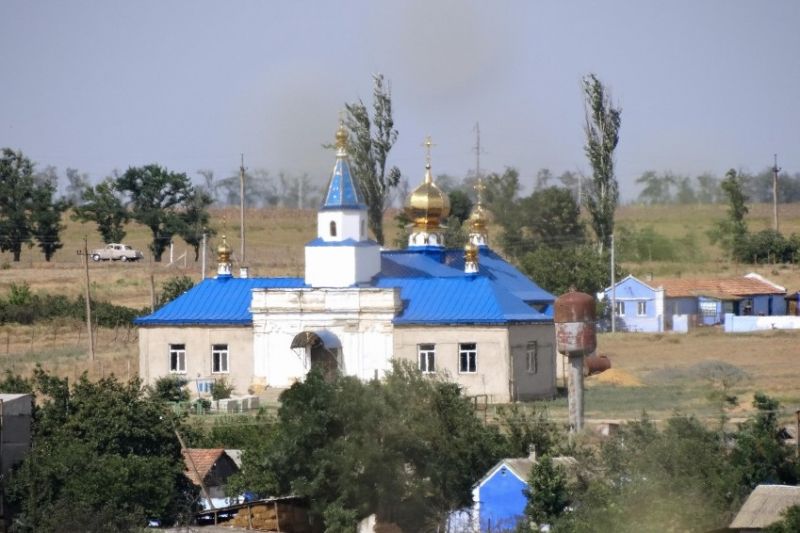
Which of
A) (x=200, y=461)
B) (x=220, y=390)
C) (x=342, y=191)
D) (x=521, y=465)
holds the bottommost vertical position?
(x=200, y=461)

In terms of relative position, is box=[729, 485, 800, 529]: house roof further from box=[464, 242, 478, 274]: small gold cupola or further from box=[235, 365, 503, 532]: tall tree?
box=[464, 242, 478, 274]: small gold cupola

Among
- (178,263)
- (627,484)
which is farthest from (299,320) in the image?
(178,263)

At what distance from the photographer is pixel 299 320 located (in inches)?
1971

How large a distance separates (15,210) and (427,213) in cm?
3352

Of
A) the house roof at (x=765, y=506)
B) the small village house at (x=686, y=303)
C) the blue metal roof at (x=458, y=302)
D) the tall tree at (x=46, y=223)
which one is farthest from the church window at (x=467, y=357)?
the tall tree at (x=46, y=223)

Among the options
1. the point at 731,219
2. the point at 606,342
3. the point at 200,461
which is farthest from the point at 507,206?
the point at 200,461


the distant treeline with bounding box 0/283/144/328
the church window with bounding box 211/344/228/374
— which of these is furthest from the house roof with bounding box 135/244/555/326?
the distant treeline with bounding box 0/283/144/328

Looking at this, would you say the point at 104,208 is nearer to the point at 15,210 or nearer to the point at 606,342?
the point at 15,210

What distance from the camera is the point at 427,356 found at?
4853cm

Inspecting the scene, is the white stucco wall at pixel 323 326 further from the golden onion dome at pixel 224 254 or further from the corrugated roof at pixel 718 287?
the corrugated roof at pixel 718 287

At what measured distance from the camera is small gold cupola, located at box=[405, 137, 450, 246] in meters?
55.5

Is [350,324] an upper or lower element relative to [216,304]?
lower

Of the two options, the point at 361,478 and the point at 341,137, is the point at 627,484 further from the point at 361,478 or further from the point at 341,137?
the point at 341,137

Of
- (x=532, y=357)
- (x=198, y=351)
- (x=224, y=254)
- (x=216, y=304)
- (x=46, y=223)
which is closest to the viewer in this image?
(x=532, y=357)
